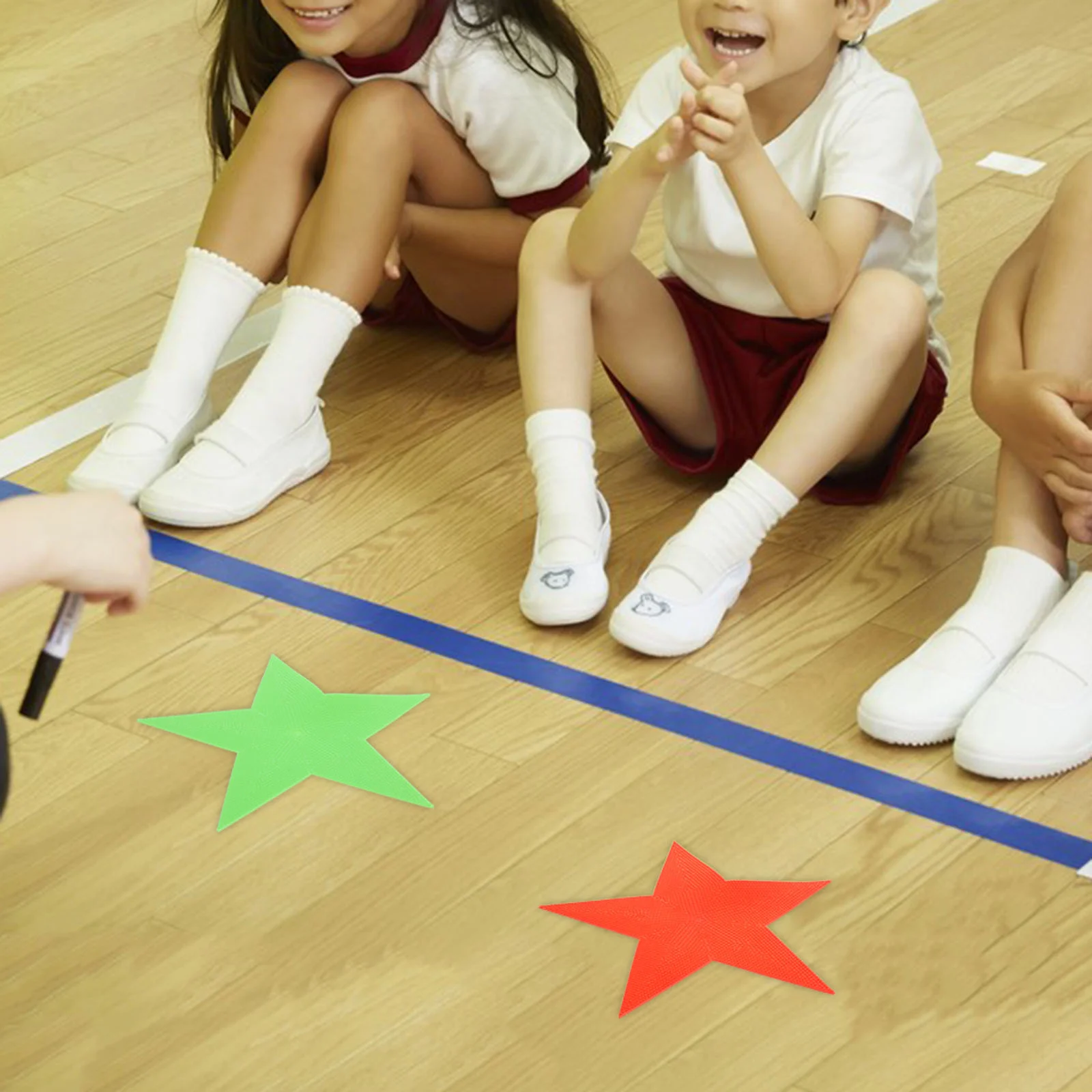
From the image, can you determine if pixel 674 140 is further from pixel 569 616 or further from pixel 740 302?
pixel 569 616

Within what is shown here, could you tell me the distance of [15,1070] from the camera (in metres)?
1.19

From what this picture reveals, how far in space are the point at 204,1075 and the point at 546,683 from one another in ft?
1.44

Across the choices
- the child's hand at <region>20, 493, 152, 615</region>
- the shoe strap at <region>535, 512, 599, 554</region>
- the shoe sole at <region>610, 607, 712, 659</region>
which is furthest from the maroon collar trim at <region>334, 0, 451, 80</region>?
the child's hand at <region>20, 493, 152, 615</region>

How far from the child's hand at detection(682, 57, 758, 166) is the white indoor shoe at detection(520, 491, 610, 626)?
0.32 meters

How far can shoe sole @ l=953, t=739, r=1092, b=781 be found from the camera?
1366 mm

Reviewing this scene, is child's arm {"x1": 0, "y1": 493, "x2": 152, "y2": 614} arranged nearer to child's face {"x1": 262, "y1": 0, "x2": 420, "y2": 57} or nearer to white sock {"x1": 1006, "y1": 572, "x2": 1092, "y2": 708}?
white sock {"x1": 1006, "y1": 572, "x2": 1092, "y2": 708}

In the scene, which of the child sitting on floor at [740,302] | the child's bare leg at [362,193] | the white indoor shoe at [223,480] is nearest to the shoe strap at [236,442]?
the white indoor shoe at [223,480]

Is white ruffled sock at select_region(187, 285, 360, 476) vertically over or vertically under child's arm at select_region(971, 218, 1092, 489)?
under

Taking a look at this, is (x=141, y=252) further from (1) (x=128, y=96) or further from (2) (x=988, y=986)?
(2) (x=988, y=986)

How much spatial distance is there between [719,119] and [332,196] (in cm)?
44

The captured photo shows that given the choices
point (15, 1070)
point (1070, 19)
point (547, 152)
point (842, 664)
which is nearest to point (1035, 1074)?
point (842, 664)

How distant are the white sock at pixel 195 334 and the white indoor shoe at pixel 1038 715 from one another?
2.47 feet

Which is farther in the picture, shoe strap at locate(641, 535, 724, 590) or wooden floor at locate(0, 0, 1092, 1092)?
shoe strap at locate(641, 535, 724, 590)

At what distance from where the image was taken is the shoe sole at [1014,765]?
4.48 feet
